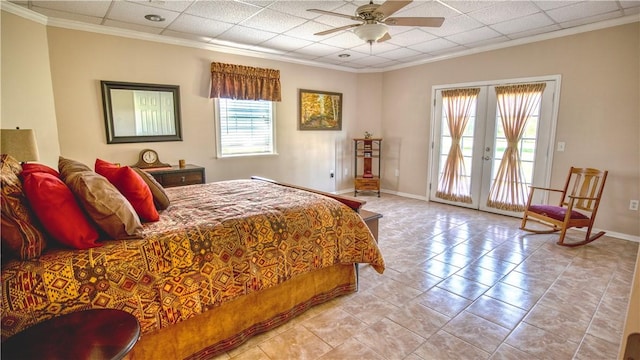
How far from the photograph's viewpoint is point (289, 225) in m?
2.14

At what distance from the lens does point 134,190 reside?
195cm

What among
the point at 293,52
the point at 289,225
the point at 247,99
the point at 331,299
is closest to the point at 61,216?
the point at 289,225

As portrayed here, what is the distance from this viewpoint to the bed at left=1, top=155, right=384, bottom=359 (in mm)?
1371

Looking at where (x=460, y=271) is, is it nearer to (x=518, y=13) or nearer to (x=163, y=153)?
(x=518, y=13)

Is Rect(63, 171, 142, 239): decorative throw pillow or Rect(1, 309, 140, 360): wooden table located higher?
Rect(63, 171, 142, 239): decorative throw pillow

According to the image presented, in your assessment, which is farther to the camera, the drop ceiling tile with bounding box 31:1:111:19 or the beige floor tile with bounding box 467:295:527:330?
the drop ceiling tile with bounding box 31:1:111:19

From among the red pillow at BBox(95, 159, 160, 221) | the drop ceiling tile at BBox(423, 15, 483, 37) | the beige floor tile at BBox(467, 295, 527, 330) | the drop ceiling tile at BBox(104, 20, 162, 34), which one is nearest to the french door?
the drop ceiling tile at BBox(423, 15, 483, 37)

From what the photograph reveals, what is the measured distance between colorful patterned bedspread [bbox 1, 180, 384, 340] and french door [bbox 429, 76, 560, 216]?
321 cm

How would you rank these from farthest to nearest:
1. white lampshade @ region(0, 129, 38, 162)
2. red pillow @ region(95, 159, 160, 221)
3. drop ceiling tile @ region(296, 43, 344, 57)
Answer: drop ceiling tile @ region(296, 43, 344, 57) → white lampshade @ region(0, 129, 38, 162) → red pillow @ region(95, 159, 160, 221)

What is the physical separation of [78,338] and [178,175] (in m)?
3.01

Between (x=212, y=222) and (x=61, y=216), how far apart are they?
70 cm

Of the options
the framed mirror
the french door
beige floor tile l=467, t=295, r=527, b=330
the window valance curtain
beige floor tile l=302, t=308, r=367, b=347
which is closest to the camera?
beige floor tile l=302, t=308, r=367, b=347

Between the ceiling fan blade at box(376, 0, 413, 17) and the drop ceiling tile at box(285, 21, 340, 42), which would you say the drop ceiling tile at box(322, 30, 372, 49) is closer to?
the drop ceiling tile at box(285, 21, 340, 42)

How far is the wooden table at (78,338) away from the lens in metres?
1.08
